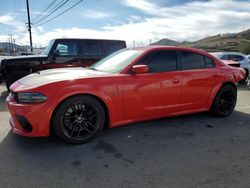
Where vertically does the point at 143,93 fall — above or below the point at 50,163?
above

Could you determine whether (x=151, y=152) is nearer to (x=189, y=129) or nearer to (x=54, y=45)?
(x=189, y=129)

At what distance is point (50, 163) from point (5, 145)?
1009 mm

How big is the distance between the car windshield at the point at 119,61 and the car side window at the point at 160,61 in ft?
0.60

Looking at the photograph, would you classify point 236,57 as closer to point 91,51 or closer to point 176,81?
point 91,51

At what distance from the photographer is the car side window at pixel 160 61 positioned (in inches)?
173

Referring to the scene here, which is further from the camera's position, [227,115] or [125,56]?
[227,115]

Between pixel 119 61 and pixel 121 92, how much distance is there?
0.81 metres

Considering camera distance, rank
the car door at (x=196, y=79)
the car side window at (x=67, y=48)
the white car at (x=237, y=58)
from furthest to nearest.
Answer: the white car at (x=237, y=58), the car side window at (x=67, y=48), the car door at (x=196, y=79)

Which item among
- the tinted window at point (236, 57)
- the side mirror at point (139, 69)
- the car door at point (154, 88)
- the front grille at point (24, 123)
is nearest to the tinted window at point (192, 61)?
the car door at point (154, 88)

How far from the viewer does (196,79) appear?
189 inches

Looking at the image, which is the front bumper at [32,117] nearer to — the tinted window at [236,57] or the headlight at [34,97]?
the headlight at [34,97]

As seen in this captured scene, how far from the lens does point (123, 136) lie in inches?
165

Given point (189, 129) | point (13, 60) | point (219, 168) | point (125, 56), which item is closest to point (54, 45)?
point (13, 60)

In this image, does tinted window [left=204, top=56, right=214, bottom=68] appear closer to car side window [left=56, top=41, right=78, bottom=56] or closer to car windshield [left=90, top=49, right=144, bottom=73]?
car windshield [left=90, top=49, right=144, bottom=73]
